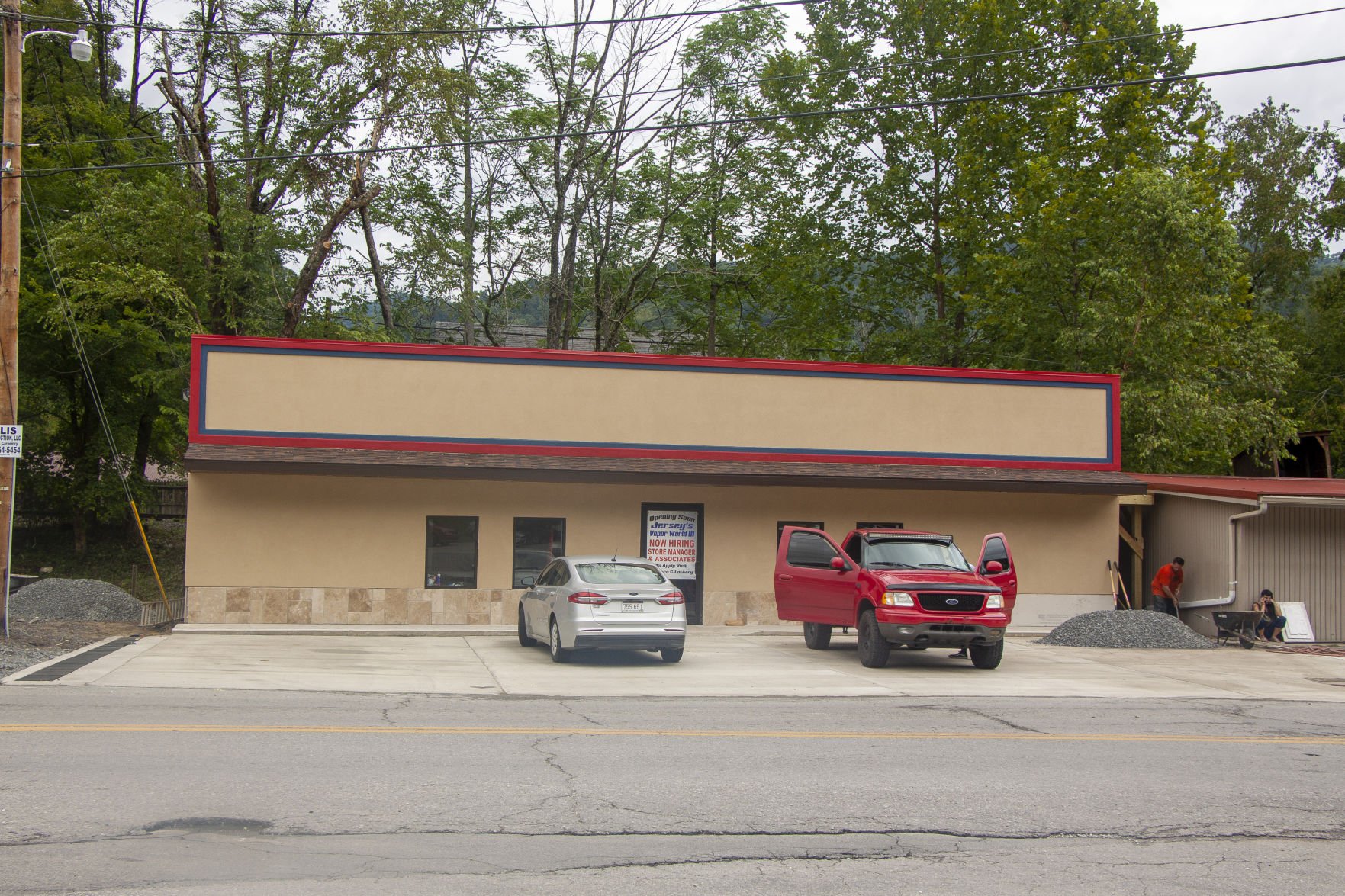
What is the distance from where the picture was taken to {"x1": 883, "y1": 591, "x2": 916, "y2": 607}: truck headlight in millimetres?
16328

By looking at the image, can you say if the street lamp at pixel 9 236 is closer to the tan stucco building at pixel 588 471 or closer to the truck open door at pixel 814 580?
the tan stucco building at pixel 588 471

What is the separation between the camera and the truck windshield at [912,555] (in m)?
17.5

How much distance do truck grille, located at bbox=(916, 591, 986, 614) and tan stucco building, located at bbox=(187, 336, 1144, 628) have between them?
7346mm

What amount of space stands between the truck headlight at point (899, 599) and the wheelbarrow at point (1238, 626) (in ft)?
31.1

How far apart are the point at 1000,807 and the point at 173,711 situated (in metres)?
7.77

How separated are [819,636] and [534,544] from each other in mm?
6565

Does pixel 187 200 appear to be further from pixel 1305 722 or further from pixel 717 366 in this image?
pixel 1305 722

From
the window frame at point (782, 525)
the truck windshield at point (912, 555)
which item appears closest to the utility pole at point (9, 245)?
the truck windshield at point (912, 555)

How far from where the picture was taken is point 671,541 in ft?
79.3

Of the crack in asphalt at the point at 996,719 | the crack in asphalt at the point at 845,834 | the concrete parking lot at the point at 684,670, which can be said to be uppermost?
the crack in asphalt at the point at 845,834

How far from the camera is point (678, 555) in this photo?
79.3 ft

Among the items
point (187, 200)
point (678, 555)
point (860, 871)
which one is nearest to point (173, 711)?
point (860, 871)

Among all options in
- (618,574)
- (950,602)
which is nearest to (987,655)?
(950,602)

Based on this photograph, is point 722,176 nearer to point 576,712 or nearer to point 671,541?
point 671,541
